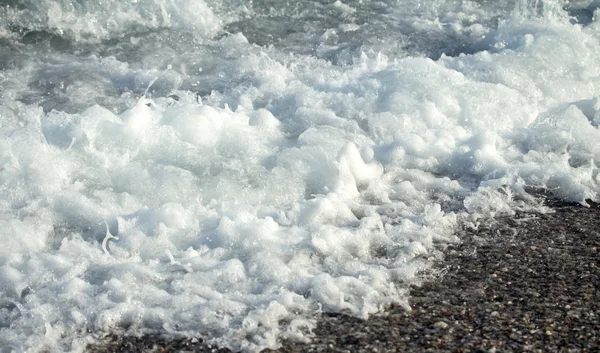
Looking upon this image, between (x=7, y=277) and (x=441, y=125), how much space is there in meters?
3.38

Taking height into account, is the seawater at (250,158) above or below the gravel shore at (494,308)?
below

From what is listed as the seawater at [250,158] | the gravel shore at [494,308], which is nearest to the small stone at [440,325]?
the gravel shore at [494,308]

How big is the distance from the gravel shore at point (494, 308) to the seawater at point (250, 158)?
0.12 meters

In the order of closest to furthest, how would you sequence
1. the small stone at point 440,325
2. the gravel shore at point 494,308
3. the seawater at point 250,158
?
1. the gravel shore at point 494,308
2. the small stone at point 440,325
3. the seawater at point 250,158

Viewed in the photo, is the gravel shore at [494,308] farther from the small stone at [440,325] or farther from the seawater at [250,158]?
the seawater at [250,158]

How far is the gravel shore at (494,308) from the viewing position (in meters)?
3.72

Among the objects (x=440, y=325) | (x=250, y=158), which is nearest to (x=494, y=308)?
(x=440, y=325)

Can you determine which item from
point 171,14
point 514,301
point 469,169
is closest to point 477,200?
point 469,169

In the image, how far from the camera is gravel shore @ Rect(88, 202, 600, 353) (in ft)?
12.2

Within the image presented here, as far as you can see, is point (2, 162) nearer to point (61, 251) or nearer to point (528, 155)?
point (61, 251)

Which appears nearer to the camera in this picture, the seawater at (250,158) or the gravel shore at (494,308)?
the gravel shore at (494,308)

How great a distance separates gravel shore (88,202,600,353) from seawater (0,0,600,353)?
121 mm

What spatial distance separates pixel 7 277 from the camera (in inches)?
167

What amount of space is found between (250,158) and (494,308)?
2201 mm
